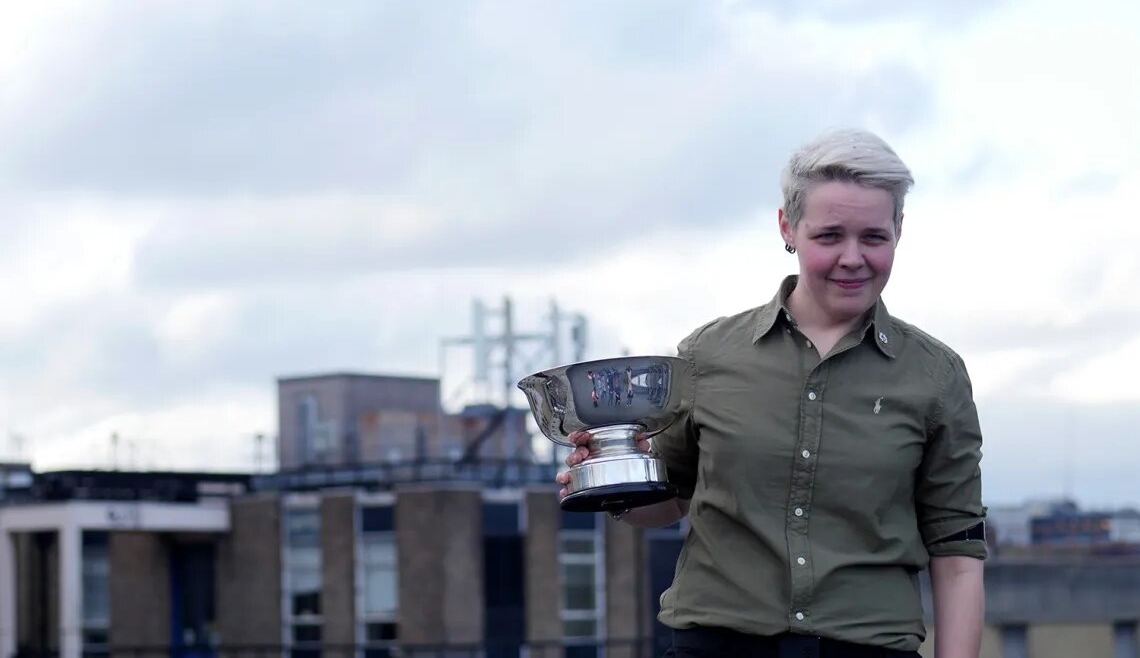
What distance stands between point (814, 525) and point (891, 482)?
15 centimetres

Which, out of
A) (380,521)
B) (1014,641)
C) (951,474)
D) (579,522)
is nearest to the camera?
(951,474)

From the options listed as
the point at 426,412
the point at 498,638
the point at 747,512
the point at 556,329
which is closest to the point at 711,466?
the point at 747,512

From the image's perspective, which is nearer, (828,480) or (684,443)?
(828,480)

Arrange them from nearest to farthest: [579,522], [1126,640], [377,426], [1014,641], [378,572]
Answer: [1014,641]
[1126,640]
[579,522]
[378,572]
[377,426]

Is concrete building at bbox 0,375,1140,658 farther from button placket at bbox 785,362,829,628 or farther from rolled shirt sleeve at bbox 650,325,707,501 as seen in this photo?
button placket at bbox 785,362,829,628

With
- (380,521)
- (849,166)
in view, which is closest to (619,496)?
A: (849,166)

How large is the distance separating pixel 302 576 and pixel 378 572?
245 cm

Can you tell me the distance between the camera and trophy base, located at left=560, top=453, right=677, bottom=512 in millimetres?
3123

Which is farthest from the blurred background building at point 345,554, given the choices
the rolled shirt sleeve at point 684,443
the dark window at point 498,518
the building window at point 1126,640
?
the rolled shirt sleeve at point 684,443

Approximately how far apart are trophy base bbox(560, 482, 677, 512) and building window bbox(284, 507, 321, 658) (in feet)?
155

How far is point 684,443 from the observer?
3254 millimetres

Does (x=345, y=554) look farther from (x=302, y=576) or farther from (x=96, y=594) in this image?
(x=96, y=594)

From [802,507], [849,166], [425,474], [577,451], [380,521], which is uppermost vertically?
[425,474]

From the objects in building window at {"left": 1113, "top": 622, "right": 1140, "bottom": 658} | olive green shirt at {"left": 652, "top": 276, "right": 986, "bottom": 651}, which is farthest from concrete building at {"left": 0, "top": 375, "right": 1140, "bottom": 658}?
olive green shirt at {"left": 652, "top": 276, "right": 986, "bottom": 651}
